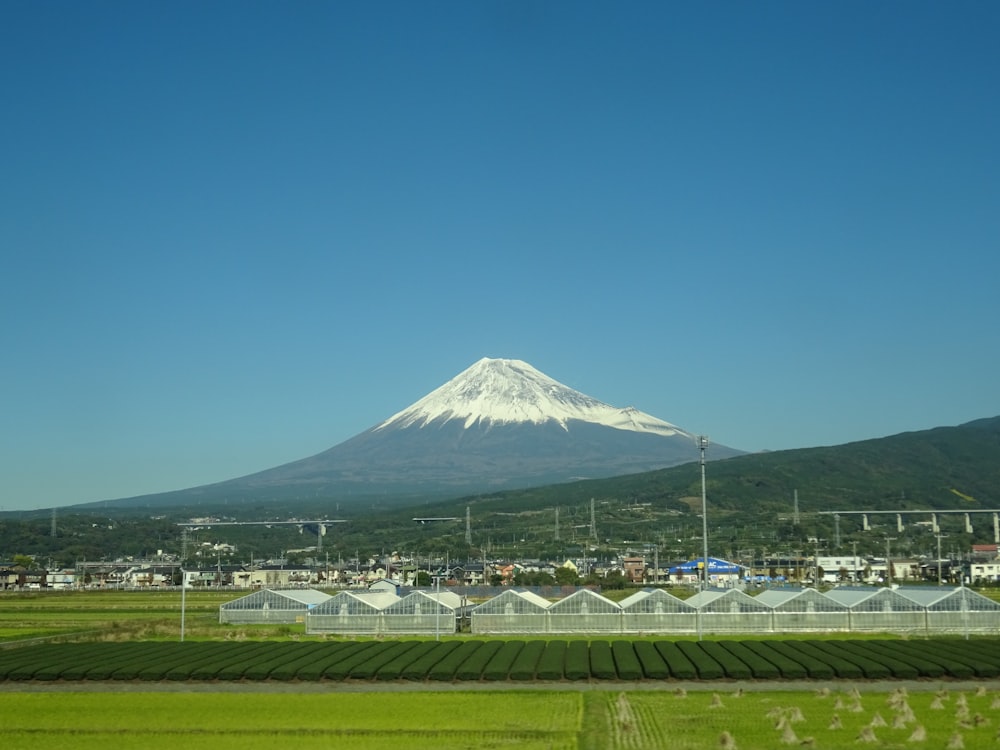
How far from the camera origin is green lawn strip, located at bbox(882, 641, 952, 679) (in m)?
32.2

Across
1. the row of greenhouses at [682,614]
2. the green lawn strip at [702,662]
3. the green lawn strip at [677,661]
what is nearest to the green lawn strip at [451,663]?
the green lawn strip at [677,661]

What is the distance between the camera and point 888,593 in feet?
165

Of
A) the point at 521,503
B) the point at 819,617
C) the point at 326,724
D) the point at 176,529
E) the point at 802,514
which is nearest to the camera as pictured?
the point at 326,724

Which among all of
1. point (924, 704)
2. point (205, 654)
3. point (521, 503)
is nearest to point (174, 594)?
point (205, 654)

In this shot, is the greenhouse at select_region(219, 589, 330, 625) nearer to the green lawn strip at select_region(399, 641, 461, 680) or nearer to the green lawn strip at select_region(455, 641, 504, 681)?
the green lawn strip at select_region(399, 641, 461, 680)

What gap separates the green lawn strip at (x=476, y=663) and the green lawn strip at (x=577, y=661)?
2575 millimetres

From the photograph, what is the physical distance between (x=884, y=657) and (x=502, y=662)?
12.2 meters

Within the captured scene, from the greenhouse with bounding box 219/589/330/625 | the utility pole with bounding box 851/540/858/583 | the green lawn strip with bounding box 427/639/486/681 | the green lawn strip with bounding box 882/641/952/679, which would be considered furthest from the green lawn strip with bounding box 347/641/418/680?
the utility pole with bounding box 851/540/858/583

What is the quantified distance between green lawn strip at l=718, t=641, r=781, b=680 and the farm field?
2.01 meters

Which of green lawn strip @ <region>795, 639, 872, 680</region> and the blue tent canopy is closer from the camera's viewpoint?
green lawn strip @ <region>795, 639, 872, 680</region>

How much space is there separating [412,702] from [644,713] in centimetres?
626

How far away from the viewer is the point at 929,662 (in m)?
33.7

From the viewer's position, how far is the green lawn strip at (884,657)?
32.2 meters

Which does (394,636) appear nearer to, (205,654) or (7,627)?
(205,654)
